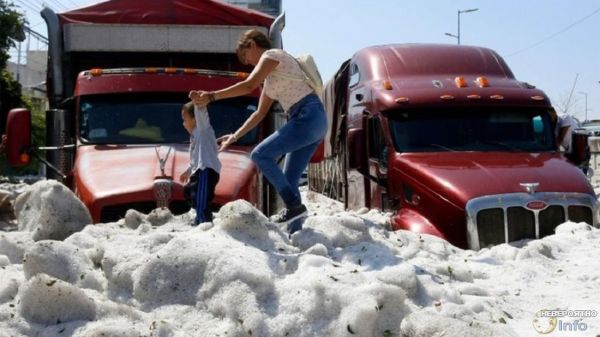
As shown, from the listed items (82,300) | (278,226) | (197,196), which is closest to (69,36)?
(197,196)

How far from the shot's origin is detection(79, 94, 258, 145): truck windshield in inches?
304

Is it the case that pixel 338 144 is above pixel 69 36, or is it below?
below

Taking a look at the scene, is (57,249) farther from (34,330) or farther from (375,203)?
(375,203)

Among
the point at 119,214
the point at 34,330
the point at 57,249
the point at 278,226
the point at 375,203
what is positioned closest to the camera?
the point at 34,330

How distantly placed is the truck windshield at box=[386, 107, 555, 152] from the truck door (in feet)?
0.77

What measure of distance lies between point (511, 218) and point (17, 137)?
4605mm

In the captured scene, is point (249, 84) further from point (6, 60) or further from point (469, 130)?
point (6, 60)

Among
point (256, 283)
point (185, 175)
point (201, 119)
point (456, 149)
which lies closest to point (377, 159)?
point (456, 149)

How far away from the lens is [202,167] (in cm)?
582

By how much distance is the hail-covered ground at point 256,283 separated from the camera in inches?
158

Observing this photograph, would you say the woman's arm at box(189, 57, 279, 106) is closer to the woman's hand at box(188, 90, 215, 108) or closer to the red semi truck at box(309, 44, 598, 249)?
the woman's hand at box(188, 90, 215, 108)

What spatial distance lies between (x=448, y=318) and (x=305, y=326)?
2.43 ft

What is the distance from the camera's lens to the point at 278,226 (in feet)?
17.7

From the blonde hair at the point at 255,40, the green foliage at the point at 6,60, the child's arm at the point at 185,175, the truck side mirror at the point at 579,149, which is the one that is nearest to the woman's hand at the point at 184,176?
the child's arm at the point at 185,175
